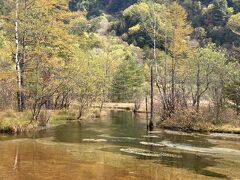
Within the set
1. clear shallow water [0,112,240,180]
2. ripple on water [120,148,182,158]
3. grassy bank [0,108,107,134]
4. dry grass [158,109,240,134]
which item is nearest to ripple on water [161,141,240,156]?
clear shallow water [0,112,240,180]

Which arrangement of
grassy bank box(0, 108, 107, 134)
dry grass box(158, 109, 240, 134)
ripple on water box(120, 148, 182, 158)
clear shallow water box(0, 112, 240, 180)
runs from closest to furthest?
clear shallow water box(0, 112, 240, 180)
ripple on water box(120, 148, 182, 158)
grassy bank box(0, 108, 107, 134)
dry grass box(158, 109, 240, 134)

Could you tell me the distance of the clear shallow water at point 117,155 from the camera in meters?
16.9

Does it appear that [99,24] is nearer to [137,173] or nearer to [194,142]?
[194,142]

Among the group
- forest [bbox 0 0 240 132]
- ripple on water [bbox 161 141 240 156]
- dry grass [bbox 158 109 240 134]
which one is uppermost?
forest [bbox 0 0 240 132]

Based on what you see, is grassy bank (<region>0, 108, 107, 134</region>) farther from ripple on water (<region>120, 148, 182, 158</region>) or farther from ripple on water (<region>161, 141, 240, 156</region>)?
ripple on water (<region>161, 141, 240, 156</region>)

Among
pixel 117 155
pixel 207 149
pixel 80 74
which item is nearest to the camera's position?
pixel 117 155

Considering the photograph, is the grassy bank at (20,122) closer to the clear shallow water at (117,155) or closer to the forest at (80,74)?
the forest at (80,74)

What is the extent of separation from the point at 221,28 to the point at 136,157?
350 feet

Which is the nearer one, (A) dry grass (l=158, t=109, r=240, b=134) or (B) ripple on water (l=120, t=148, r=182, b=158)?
(B) ripple on water (l=120, t=148, r=182, b=158)

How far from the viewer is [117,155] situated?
2111cm

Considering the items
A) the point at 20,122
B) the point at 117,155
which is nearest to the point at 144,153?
the point at 117,155

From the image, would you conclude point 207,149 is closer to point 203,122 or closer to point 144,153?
point 144,153

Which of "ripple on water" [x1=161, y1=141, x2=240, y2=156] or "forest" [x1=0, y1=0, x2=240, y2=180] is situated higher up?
"forest" [x1=0, y1=0, x2=240, y2=180]

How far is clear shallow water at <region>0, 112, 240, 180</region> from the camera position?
1688cm
